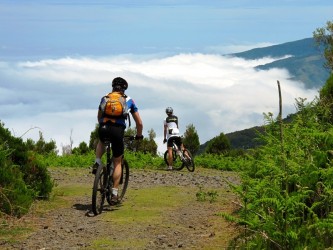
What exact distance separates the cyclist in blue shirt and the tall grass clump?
7.87 ft

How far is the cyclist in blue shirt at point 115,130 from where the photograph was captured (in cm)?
1065

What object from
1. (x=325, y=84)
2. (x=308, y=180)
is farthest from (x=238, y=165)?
(x=308, y=180)

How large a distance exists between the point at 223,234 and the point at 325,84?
4.29 metres

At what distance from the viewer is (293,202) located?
707cm

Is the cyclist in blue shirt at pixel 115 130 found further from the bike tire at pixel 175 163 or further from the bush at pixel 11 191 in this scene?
the bike tire at pixel 175 163

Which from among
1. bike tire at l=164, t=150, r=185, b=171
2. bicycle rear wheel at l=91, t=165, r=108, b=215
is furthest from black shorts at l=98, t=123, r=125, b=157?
bike tire at l=164, t=150, r=185, b=171

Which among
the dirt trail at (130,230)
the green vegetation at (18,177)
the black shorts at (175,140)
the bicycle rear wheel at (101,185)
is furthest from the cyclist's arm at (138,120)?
the black shorts at (175,140)

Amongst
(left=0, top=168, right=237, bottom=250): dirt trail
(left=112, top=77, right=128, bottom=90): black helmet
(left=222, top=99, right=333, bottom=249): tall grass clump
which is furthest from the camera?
(left=112, top=77, right=128, bottom=90): black helmet

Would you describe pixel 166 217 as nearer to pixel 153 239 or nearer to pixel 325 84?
pixel 153 239

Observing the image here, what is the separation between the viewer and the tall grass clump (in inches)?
274

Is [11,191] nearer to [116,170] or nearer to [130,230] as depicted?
[116,170]

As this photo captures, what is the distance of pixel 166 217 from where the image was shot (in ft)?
35.4

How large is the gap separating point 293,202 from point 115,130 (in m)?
4.34

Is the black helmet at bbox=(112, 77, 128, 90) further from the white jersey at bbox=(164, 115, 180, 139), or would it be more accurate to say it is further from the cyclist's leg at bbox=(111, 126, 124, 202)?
the white jersey at bbox=(164, 115, 180, 139)
